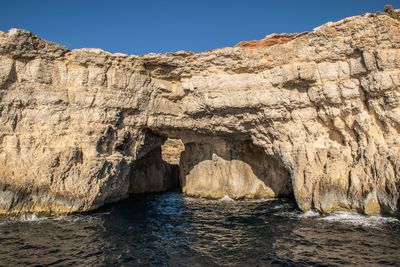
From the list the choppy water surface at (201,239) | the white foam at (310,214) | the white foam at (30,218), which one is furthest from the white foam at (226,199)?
the white foam at (30,218)

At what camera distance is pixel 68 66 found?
87.0ft

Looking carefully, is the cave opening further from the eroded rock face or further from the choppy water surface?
the choppy water surface

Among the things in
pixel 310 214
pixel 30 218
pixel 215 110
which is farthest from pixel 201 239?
pixel 215 110

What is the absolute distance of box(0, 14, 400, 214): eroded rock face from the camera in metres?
22.2

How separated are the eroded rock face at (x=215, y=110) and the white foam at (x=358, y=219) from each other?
634 mm

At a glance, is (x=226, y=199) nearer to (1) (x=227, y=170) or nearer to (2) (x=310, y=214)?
(1) (x=227, y=170)

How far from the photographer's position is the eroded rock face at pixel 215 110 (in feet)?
72.8

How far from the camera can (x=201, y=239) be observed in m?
19.4

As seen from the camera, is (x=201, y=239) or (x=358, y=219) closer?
(x=201, y=239)

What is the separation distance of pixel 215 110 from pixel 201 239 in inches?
515

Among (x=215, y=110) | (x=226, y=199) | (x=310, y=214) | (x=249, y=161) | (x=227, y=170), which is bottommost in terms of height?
(x=310, y=214)

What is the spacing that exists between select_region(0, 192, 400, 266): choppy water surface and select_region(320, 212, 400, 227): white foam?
5 centimetres

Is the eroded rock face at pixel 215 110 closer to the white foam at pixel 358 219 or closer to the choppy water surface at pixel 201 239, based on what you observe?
the white foam at pixel 358 219

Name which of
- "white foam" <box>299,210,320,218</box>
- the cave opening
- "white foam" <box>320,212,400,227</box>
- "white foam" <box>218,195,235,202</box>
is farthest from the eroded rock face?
"white foam" <box>218,195,235,202</box>
